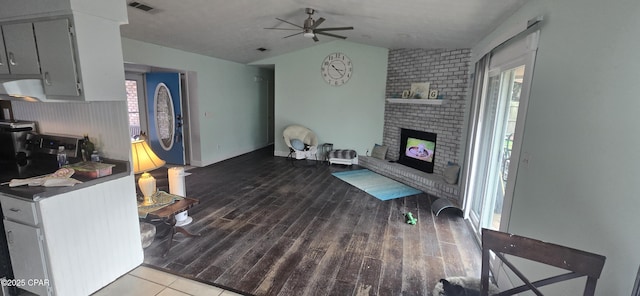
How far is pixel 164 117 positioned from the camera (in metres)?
5.82

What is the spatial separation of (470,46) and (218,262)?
14.7 ft

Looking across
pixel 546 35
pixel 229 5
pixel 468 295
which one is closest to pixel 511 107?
pixel 546 35

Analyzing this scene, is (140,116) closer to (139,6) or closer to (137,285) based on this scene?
(139,6)

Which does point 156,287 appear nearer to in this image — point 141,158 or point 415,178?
point 141,158

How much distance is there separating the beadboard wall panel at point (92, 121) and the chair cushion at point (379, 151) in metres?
4.69

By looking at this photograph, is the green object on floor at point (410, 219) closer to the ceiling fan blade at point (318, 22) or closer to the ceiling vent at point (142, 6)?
the ceiling fan blade at point (318, 22)

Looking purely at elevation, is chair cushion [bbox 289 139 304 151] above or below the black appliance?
below

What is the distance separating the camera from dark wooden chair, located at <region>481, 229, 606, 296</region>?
114cm

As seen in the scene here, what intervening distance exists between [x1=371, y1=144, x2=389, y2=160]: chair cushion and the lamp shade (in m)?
4.46

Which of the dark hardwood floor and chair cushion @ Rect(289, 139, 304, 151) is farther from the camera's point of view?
chair cushion @ Rect(289, 139, 304, 151)

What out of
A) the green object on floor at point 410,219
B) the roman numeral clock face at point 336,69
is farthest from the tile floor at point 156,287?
the roman numeral clock face at point 336,69

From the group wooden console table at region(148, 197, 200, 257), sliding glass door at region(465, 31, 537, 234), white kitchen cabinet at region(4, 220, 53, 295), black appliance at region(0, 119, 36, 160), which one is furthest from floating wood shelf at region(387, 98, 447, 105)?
black appliance at region(0, 119, 36, 160)

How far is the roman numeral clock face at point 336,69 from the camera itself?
623 cm

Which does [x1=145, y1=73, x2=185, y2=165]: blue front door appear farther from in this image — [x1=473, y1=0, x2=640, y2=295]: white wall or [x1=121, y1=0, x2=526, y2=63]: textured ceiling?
[x1=473, y1=0, x2=640, y2=295]: white wall
